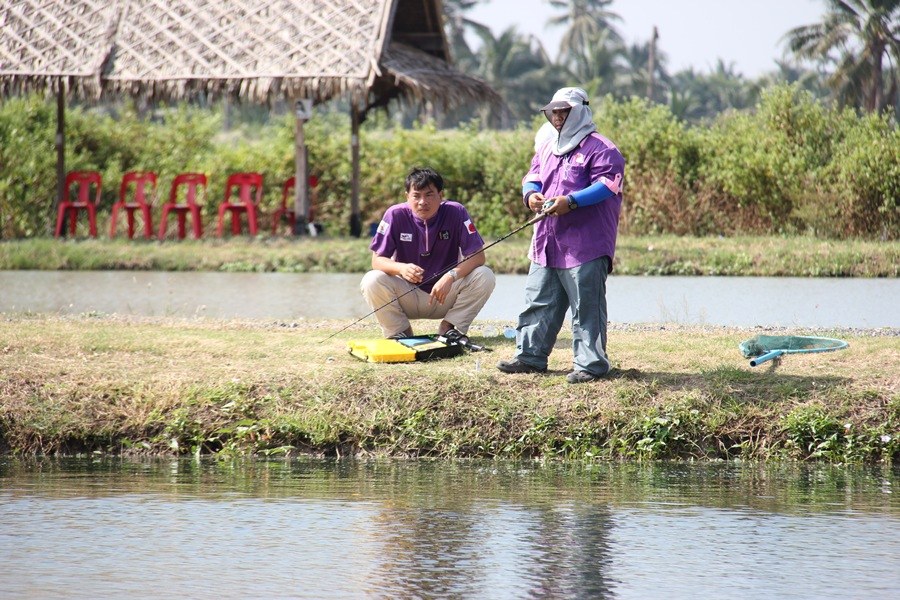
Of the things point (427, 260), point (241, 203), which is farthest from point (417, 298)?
point (241, 203)

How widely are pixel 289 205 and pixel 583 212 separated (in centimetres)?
1560

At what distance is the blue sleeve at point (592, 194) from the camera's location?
7652 millimetres

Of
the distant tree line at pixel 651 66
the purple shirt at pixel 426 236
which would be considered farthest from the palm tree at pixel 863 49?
the purple shirt at pixel 426 236

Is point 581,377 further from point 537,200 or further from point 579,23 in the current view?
point 579,23

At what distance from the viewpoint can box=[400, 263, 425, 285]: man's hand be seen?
28.9ft

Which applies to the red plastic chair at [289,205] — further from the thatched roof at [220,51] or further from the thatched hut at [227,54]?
the thatched roof at [220,51]

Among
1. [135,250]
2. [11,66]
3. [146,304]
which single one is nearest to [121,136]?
[11,66]

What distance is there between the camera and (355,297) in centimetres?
1436

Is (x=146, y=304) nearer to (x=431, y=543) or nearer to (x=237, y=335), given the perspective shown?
(x=237, y=335)

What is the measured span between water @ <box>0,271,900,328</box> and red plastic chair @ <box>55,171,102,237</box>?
3.43 m

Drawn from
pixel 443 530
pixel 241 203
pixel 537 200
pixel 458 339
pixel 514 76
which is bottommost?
pixel 443 530

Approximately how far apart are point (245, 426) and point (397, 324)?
178 cm

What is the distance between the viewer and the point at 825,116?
21125mm

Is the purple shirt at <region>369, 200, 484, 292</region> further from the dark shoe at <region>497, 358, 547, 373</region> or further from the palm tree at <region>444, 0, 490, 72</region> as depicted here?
the palm tree at <region>444, 0, 490, 72</region>
